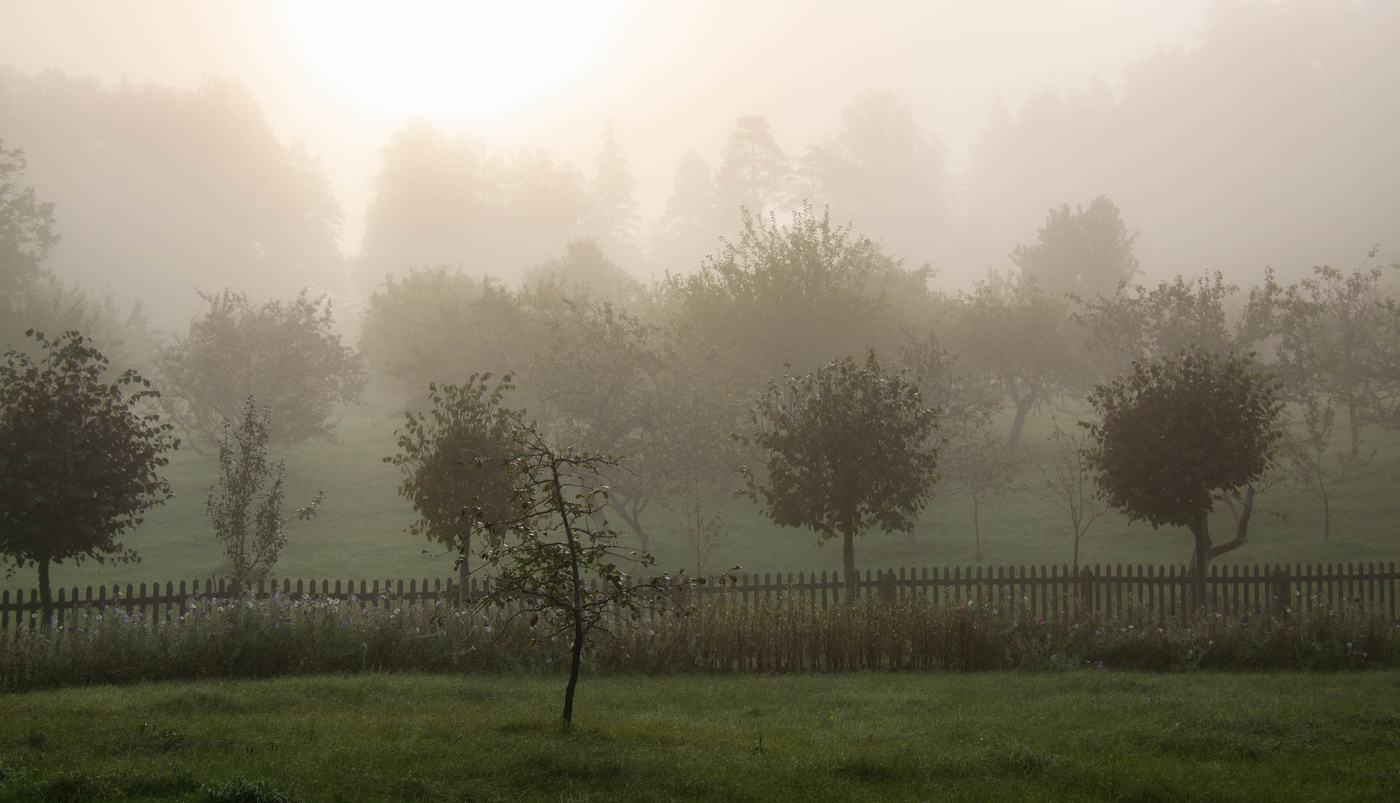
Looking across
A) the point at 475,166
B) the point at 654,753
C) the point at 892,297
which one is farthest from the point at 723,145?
the point at 654,753

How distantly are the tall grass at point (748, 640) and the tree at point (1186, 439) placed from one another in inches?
119

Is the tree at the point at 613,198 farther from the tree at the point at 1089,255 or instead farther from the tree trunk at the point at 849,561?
the tree trunk at the point at 849,561

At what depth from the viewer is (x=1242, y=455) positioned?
16078 millimetres

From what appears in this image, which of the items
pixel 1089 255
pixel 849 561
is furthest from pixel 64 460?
pixel 1089 255

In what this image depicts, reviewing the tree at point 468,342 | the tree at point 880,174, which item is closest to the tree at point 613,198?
the tree at point 880,174

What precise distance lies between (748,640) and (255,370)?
31600 millimetres

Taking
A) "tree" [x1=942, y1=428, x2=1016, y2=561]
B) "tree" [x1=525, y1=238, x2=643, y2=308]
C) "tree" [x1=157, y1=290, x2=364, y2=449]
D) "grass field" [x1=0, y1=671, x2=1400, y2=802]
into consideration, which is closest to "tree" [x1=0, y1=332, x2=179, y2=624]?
"grass field" [x1=0, y1=671, x2=1400, y2=802]

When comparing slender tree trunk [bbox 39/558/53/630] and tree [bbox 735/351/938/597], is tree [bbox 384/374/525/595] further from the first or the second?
slender tree trunk [bbox 39/558/53/630]

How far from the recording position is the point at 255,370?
36969mm

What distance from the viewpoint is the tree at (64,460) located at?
1409 centimetres

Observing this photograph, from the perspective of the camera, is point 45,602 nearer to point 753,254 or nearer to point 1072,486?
point 1072,486

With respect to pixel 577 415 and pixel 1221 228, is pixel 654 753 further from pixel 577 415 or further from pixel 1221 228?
pixel 1221 228

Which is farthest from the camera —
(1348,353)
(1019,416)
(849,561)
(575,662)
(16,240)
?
(16,240)

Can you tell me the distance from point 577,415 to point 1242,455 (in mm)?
19346
